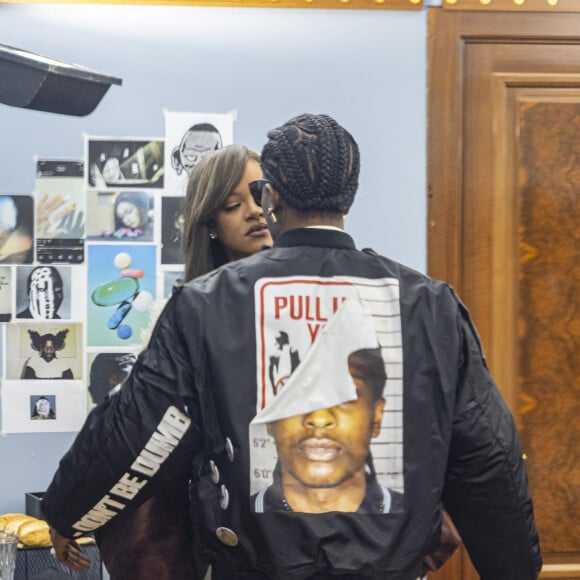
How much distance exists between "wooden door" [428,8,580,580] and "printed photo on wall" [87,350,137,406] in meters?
0.85

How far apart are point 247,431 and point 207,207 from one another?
31.8 inches

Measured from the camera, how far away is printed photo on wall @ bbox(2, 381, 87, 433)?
2.72 m

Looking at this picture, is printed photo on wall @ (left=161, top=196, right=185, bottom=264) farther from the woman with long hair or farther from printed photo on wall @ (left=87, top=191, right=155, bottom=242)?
the woman with long hair

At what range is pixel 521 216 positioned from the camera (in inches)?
113

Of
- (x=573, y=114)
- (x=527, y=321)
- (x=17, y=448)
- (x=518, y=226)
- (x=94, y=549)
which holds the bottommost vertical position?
(x=94, y=549)

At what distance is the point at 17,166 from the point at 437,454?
5.12 ft

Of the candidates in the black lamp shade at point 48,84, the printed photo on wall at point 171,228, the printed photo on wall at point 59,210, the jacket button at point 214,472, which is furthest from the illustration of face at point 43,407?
the jacket button at point 214,472

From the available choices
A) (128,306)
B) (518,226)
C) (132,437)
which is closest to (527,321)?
(518,226)

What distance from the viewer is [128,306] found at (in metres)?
2.74

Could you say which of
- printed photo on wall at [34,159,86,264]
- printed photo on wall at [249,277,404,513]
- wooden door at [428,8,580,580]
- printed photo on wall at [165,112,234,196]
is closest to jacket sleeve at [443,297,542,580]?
printed photo on wall at [249,277,404,513]

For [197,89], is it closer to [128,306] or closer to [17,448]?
[128,306]

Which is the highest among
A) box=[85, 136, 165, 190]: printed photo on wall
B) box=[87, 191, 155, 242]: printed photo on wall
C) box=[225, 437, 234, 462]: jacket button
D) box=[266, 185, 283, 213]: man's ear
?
box=[85, 136, 165, 190]: printed photo on wall

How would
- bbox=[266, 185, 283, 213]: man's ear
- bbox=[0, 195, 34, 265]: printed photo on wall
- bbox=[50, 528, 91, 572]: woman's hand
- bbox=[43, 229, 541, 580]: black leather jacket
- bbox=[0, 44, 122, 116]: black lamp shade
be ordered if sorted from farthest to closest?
1. bbox=[0, 195, 34, 265]: printed photo on wall
2. bbox=[0, 44, 122, 116]: black lamp shade
3. bbox=[50, 528, 91, 572]: woman's hand
4. bbox=[266, 185, 283, 213]: man's ear
5. bbox=[43, 229, 541, 580]: black leather jacket

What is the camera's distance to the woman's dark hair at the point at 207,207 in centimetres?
225
